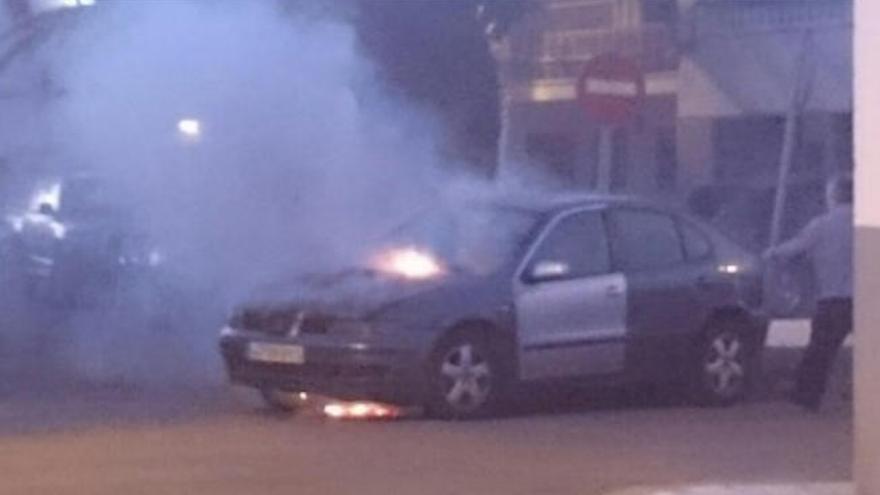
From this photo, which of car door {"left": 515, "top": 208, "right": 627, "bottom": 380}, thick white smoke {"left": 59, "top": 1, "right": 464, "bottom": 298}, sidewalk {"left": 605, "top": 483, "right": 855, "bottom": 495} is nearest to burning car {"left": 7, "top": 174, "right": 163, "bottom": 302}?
thick white smoke {"left": 59, "top": 1, "right": 464, "bottom": 298}

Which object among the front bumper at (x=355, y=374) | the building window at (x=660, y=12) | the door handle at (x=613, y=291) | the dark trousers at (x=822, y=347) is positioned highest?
the building window at (x=660, y=12)

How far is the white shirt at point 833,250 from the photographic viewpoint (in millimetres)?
18328

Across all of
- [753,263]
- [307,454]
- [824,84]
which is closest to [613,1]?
[824,84]

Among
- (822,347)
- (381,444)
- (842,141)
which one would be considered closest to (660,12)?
(842,141)

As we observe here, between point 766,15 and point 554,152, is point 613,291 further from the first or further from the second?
point 554,152

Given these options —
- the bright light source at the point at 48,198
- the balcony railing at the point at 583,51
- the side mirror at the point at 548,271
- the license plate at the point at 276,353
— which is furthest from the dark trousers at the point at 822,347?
the bright light source at the point at 48,198

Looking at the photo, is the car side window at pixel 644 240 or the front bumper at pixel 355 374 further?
the car side window at pixel 644 240

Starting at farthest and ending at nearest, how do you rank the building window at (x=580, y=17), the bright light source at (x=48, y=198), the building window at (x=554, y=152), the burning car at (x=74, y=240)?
the building window at (x=554, y=152), the building window at (x=580, y=17), the bright light source at (x=48, y=198), the burning car at (x=74, y=240)

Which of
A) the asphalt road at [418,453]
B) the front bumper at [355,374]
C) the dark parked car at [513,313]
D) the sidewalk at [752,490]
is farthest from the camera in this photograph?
the dark parked car at [513,313]

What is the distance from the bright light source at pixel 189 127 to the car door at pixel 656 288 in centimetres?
765

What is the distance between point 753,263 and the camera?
19.4m

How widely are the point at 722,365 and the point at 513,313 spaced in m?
2.05

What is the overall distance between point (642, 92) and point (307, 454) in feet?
26.8

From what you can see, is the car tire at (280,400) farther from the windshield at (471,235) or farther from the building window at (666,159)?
the building window at (666,159)
